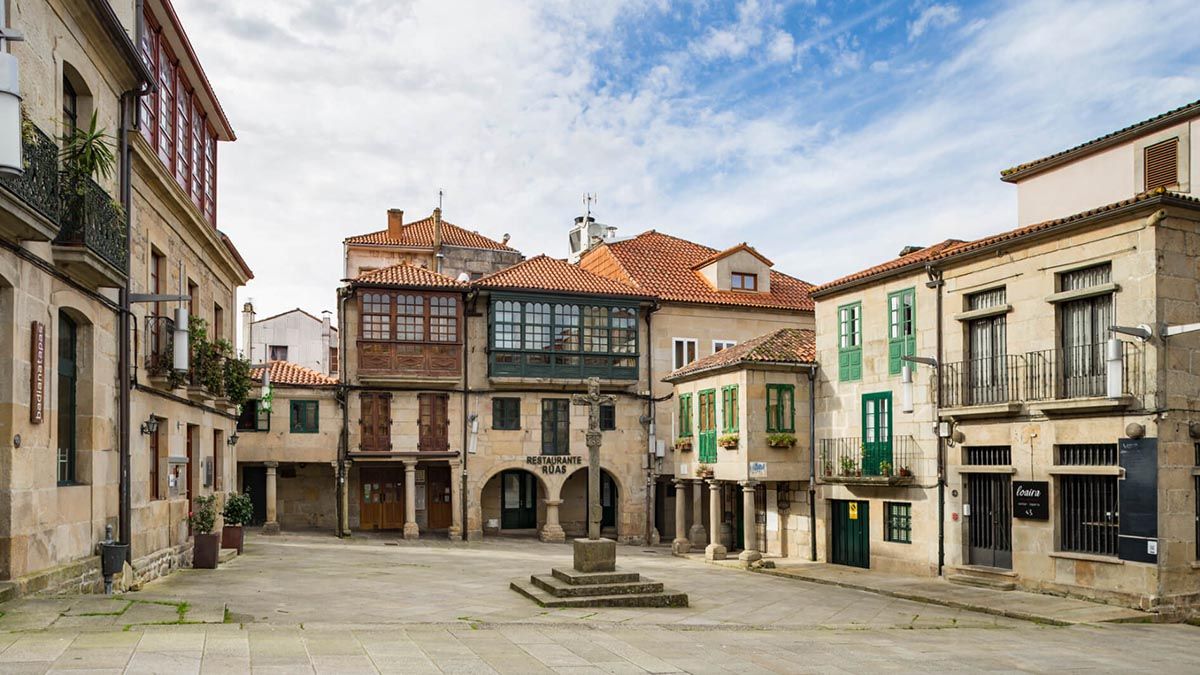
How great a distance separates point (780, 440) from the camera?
2514cm

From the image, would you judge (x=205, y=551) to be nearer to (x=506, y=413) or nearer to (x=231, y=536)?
(x=231, y=536)

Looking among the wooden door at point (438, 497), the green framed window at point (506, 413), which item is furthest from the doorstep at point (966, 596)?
the wooden door at point (438, 497)

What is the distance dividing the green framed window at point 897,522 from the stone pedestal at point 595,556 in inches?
318

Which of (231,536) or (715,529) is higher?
(231,536)

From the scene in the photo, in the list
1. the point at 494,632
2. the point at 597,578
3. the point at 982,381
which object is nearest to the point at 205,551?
the point at 597,578

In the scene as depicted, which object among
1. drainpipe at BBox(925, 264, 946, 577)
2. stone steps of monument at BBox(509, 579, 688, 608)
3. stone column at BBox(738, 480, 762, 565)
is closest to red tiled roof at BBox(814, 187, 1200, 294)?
drainpipe at BBox(925, 264, 946, 577)

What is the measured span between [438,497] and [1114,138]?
935 inches

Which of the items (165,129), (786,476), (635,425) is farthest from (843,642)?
(635,425)

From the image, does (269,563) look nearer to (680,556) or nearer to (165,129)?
(165,129)

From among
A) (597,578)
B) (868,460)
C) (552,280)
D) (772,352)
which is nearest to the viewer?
(597,578)

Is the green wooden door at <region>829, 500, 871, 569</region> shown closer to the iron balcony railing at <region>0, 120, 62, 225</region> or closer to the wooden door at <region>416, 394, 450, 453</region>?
the wooden door at <region>416, 394, 450, 453</region>

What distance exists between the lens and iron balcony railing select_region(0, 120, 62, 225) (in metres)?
10.3

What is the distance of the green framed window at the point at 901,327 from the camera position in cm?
2208

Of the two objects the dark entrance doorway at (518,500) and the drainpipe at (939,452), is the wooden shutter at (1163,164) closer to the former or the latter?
the drainpipe at (939,452)
